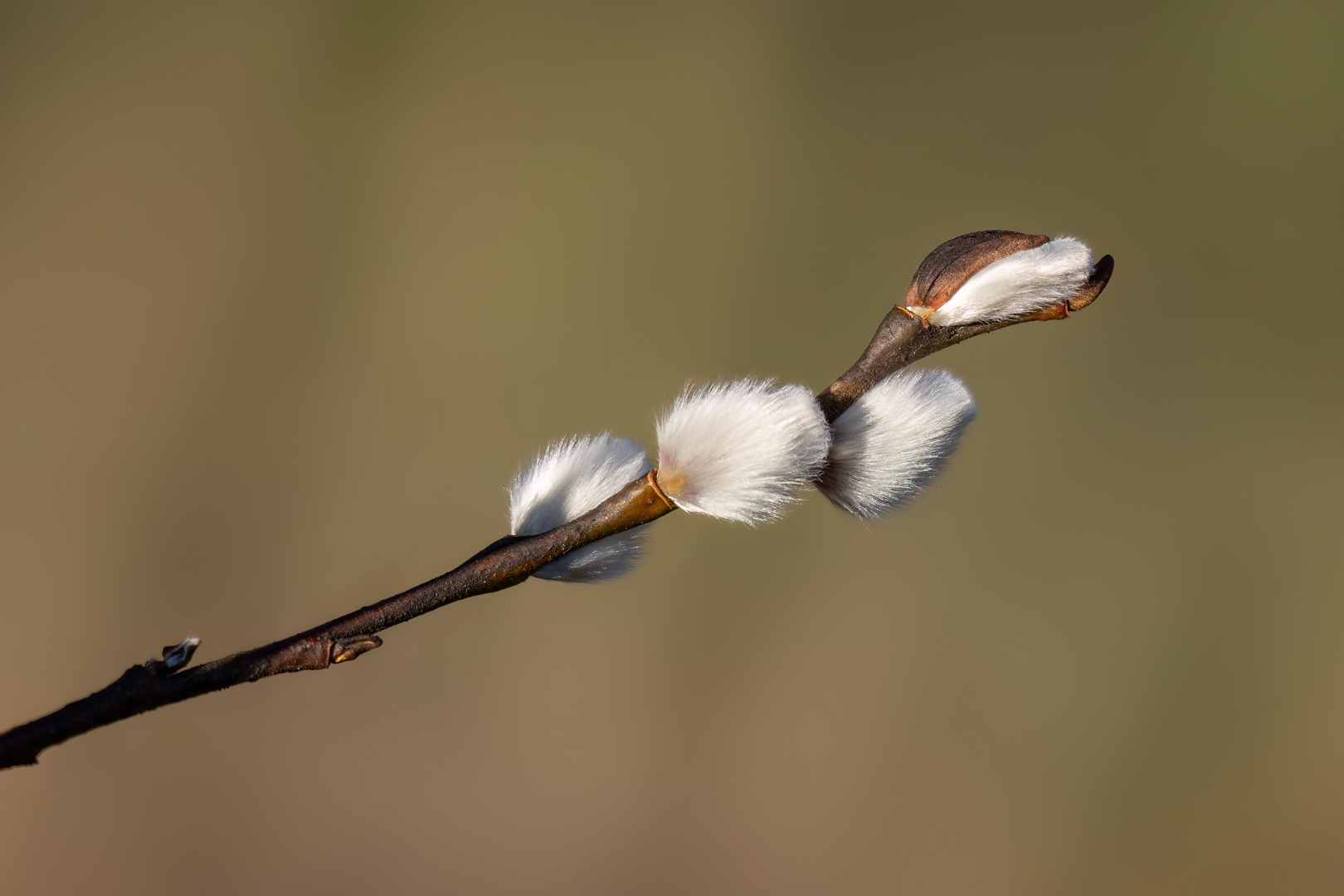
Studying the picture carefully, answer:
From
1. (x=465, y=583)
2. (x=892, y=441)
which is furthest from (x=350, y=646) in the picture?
(x=892, y=441)

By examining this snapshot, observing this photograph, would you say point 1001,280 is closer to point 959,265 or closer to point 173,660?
point 959,265

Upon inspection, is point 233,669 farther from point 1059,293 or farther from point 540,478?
point 1059,293

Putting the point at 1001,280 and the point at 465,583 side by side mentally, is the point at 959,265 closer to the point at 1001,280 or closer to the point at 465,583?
the point at 1001,280

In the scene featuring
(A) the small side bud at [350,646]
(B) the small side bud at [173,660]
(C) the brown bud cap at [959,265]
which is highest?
(C) the brown bud cap at [959,265]

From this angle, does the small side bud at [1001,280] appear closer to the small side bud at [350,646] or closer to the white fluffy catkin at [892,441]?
the white fluffy catkin at [892,441]

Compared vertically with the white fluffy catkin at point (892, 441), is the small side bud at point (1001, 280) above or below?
above

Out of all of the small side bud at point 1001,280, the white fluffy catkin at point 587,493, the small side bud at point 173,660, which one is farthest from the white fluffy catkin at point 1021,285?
the small side bud at point 173,660

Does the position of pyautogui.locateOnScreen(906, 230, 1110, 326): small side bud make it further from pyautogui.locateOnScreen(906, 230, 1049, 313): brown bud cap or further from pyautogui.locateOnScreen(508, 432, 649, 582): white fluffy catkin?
pyautogui.locateOnScreen(508, 432, 649, 582): white fluffy catkin

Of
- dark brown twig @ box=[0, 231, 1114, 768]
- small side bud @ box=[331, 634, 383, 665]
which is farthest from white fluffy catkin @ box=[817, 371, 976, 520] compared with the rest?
small side bud @ box=[331, 634, 383, 665]
